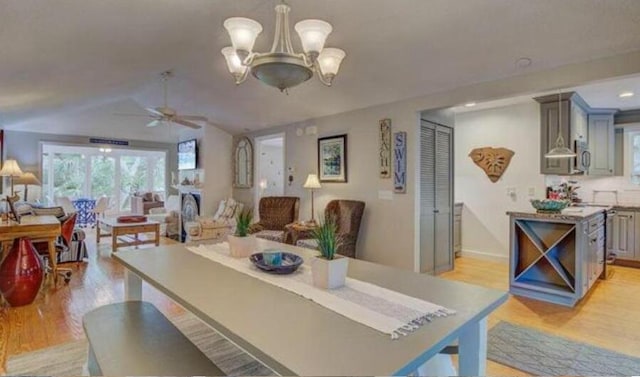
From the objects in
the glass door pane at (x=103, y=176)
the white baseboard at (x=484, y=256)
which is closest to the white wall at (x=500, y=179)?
the white baseboard at (x=484, y=256)

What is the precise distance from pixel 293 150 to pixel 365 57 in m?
2.73

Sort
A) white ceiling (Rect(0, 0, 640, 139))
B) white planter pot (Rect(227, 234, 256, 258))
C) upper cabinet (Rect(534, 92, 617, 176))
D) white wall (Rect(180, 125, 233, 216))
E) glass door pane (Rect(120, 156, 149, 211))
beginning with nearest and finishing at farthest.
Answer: white planter pot (Rect(227, 234, 256, 258)) → white ceiling (Rect(0, 0, 640, 139)) → upper cabinet (Rect(534, 92, 617, 176)) → white wall (Rect(180, 125, 233, 216)) → glass door pane (Rect(120, 156, 149, 211))

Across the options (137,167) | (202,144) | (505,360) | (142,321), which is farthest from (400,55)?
(137,167)

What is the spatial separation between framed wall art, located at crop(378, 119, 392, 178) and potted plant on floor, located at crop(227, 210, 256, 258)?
2685 millimetres

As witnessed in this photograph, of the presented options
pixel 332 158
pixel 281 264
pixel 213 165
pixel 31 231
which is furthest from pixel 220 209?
pixel 281 264

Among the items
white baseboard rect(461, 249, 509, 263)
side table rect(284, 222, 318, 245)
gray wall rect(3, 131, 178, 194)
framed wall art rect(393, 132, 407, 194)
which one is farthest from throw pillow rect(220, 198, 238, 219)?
gray wall rect(3, 131, 178, 194)

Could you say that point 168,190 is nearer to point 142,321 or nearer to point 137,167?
point 137,167

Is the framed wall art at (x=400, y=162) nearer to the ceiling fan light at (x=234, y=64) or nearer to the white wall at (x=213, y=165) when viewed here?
the ceiling fan light at (x=234, y=64)

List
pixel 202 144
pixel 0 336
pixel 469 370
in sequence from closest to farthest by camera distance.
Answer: pixel 469 370 → pixel 0 336 → pixel 202 144

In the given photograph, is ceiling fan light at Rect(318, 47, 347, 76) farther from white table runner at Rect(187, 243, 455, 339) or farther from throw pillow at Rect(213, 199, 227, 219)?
throw pillow at Rect(213, 199, 227, 219)

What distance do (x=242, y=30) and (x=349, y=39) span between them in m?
1.49

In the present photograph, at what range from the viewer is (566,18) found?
8.20 ft

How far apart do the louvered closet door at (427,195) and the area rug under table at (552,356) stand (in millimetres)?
1637

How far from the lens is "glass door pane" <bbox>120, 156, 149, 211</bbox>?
988 cm
